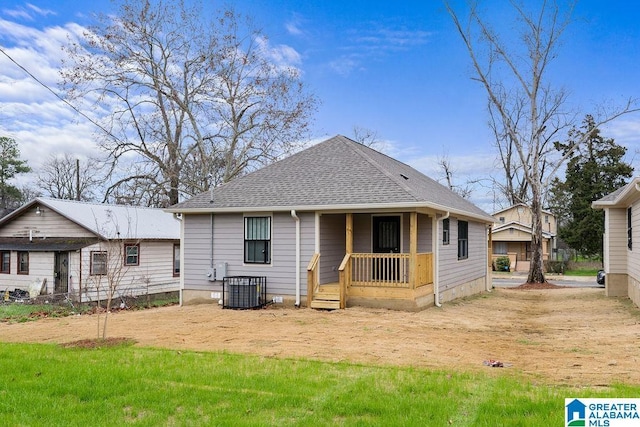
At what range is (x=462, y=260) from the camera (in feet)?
54.4

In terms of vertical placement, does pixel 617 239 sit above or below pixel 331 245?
above

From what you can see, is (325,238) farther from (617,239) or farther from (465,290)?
(617,239)

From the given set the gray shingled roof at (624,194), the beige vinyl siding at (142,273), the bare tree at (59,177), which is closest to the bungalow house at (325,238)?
the gray shingled roof at (624,194)

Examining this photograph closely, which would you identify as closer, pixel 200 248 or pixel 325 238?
pixel 325 238

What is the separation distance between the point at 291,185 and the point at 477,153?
1014 inches

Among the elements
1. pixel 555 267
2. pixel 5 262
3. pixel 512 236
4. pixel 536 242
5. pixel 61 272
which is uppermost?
pixel 512 236

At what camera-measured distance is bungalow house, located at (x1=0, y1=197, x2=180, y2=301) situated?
18.6 meters

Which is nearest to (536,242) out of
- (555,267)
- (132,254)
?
(555,267)

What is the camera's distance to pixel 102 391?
5.38 meters

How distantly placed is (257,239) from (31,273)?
10.9m

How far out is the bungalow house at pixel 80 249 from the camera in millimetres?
18594

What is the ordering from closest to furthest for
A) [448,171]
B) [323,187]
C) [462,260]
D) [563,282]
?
[323,187], [462,260], [563,282], [448,171]

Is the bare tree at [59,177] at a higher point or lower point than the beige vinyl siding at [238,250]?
higher

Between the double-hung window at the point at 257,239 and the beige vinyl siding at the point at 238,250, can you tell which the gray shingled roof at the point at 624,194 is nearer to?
the beige vinyl siding at the point at 238,250
